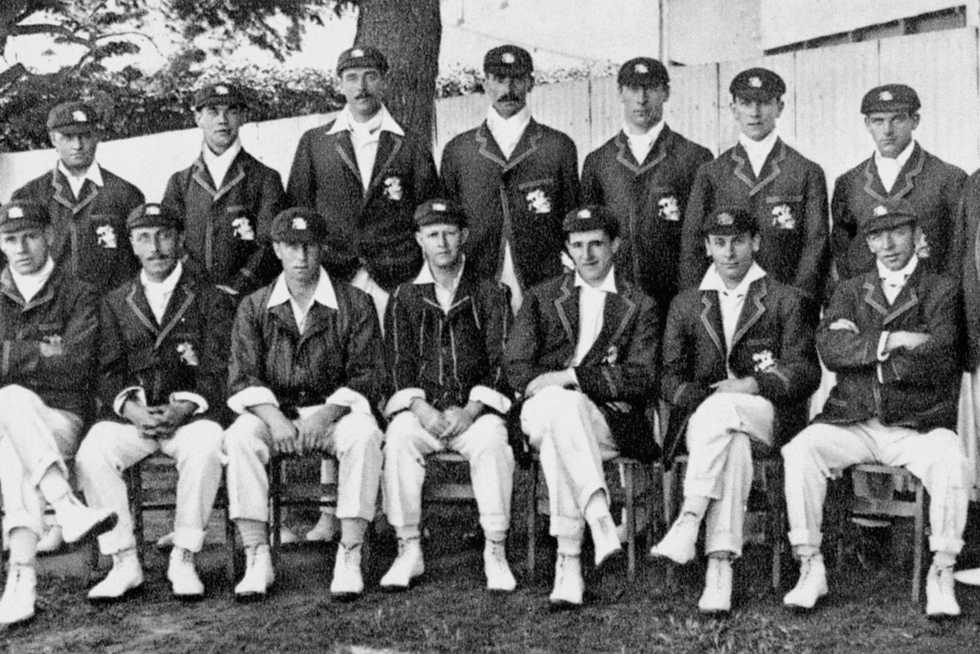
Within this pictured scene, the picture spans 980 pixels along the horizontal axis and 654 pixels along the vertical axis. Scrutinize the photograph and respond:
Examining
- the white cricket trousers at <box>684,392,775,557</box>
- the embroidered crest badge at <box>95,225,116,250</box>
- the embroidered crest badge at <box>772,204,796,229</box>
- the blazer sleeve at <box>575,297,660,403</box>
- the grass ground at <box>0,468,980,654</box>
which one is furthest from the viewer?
the embroidered crest badge at <box>95,225,116,250</box>

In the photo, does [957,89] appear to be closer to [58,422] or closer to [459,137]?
[459,137]

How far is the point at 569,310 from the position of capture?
19.5 feet

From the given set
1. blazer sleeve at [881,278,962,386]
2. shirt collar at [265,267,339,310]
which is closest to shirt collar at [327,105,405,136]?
shirt collar at [265,267,339,310]

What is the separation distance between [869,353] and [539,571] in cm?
163

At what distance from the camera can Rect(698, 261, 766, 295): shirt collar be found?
5.81 meters

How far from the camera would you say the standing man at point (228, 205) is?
649cm

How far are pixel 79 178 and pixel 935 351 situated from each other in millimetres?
4083

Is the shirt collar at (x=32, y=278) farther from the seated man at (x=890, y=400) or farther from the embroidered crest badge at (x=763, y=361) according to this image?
the seated man at (x=890, y=400)

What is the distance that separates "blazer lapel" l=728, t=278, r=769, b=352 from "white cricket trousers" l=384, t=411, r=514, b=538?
1054mm

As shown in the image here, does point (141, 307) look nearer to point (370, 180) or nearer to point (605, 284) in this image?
point (370, 180)

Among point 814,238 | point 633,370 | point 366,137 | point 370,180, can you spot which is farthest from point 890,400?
point 366,137

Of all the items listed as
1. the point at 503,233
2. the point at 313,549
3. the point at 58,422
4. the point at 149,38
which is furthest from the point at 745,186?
the point at 149,38

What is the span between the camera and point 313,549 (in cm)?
632

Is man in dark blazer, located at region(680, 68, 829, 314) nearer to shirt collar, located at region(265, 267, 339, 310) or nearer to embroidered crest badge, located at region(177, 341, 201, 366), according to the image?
shirt collar, located at region(265, 267, 339, 310)
